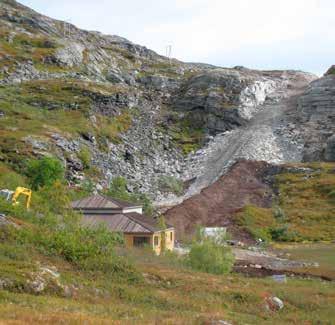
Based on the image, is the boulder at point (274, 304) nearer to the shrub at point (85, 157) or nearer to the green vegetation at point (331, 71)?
the shrub at point (85, 157)

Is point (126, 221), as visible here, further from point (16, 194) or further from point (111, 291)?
point (111, 291)

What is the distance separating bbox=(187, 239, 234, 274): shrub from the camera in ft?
164

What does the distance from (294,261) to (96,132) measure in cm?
5487

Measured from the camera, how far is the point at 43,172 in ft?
283

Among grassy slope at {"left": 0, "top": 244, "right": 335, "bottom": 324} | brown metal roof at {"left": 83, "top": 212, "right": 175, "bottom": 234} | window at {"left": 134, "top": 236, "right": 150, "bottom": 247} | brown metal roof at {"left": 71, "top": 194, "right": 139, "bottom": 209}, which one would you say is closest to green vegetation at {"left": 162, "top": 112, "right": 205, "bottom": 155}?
brown metal roof at {"left": 71, "top": 194, "right": 139, "bottom": 209}

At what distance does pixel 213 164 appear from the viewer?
125 meters

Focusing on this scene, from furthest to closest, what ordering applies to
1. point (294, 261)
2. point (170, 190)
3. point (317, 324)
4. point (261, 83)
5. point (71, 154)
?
point (261, 83), point (170, 190), point (71, 154), point (294, 261), point (317, 324)

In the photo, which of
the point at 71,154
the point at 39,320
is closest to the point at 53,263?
the point at 39,320

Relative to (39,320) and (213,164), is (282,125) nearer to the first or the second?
(213,164)

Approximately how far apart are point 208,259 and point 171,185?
62.1m

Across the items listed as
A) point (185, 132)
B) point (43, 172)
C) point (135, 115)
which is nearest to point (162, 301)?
point (43, 172)

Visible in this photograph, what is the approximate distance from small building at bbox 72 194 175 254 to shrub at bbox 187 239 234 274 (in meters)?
8.22

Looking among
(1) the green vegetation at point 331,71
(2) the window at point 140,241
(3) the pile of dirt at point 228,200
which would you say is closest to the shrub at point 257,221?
(3) the pile of dirt at point 228,200

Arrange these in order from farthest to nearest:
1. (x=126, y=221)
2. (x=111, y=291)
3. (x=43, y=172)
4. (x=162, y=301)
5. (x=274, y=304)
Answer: (x=43, y=172) → (x=126, y=221) → (x=274, y=304) → (x=162, y=301) → (x=111, y=291)
